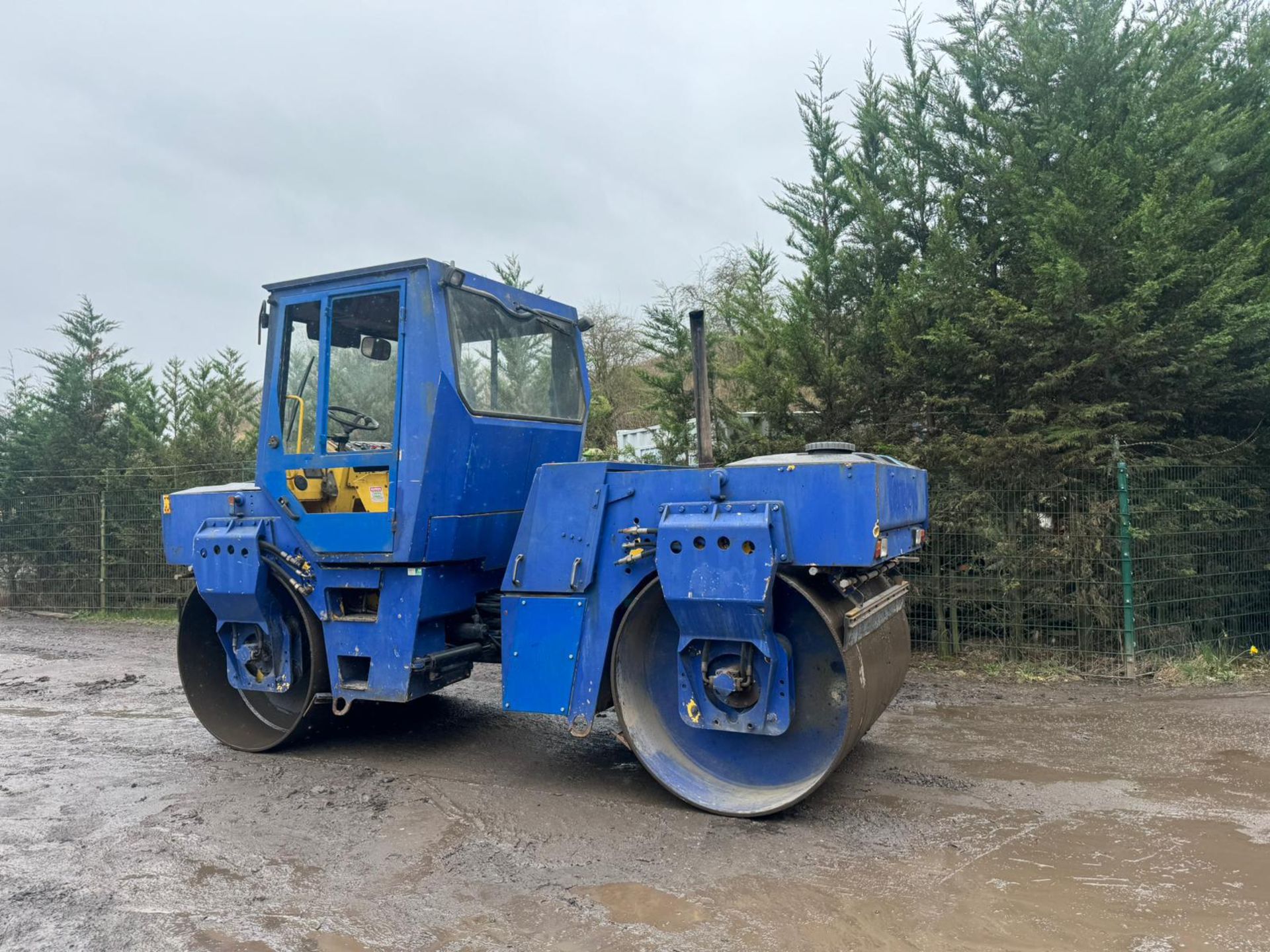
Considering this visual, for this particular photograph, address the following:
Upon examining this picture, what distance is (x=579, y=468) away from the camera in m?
4.77

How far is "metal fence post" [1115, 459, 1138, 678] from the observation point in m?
7.18

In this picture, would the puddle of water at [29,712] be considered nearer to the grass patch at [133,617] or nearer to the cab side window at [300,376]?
the cab side window at [300,376]

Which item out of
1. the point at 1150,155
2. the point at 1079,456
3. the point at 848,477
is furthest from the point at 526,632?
the point at 1150,155

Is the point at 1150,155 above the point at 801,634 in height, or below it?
above

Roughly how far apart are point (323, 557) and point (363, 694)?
0.81 metres

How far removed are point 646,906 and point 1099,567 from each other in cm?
549

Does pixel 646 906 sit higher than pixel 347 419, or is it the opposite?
pixel 347 419

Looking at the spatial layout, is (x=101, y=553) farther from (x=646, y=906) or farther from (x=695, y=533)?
(x=646, y=906)

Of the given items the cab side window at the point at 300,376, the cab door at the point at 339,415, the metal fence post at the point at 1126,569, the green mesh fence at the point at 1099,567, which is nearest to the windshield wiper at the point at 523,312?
the cab door at the point at 339,415

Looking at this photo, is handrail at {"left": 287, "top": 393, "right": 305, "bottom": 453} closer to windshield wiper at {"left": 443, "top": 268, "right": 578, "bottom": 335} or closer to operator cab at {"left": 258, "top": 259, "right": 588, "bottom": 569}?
operator cab at {"left": 258, "top": 259, "right": 588, "bottom": 569}

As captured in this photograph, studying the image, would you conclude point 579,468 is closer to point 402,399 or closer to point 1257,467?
point 402,399

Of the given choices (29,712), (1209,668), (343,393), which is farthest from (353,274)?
(1209,668)

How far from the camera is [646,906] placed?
3412mm

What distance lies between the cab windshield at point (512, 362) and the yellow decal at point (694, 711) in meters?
1.99
